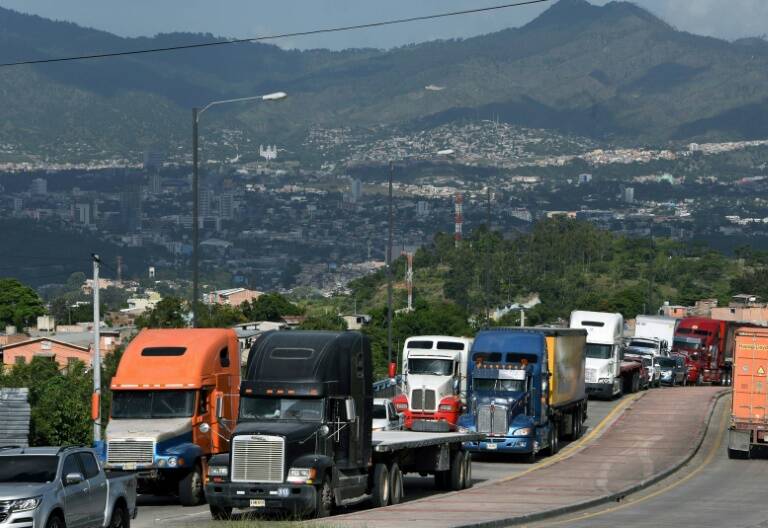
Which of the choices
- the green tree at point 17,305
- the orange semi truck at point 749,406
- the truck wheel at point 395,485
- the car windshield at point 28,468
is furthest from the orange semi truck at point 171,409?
the green tree at point 17,305

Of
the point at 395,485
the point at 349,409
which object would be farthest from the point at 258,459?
the point at 395,485

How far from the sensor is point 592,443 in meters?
45.6

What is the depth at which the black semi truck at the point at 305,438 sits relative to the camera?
26.4 meters

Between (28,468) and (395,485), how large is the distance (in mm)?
10011

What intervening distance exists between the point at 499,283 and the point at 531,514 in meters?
→ 173

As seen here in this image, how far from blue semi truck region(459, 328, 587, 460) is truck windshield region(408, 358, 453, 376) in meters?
4.33

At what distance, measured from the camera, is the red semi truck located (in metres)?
78.2

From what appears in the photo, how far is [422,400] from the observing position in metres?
46.4

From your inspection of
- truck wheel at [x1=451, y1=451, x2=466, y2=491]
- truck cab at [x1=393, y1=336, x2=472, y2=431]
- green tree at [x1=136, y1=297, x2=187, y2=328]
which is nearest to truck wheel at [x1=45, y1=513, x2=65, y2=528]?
truck wheel at [x1=451, y1=451, x2=466, y2=491]

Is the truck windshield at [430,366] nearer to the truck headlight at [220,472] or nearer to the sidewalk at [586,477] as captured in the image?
the sidewalk at [586,477]

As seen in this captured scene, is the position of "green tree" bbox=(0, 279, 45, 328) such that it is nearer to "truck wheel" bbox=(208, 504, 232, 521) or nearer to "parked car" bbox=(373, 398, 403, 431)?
"parked car" bbox=(373, 398, 403, 431)

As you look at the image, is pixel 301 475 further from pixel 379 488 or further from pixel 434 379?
pixel 434 379

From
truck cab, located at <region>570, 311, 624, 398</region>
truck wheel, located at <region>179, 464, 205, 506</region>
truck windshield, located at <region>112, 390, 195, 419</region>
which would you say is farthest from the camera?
truck cab, located at <region>570, 311, 624, 398</region>

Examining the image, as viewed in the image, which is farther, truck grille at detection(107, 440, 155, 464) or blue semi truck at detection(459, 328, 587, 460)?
blue semi truck at detection(459, 328, 587, 460)
